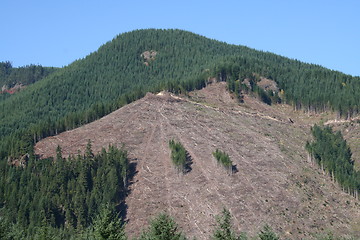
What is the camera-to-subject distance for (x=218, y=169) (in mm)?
139250

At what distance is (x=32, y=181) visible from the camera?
442 ft

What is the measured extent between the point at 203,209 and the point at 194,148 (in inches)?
932

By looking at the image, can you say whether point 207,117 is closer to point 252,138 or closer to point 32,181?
point 252,138

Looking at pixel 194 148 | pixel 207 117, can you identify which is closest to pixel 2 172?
pixel 194 148

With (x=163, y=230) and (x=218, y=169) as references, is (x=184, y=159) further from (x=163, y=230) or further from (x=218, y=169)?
(x=163, y=230)

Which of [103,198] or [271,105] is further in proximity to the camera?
[271,105]

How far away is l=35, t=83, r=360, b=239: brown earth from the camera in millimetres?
125375

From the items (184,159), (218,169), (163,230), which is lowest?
(163,230)

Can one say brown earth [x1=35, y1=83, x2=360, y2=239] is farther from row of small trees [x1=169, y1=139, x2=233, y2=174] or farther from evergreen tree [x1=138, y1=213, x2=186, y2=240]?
evergreen tree [x1=138, y1=213, x2=186, y2=240]

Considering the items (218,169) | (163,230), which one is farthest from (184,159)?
(163,230)

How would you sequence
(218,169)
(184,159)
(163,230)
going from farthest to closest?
1. (184,159)
2. (218,169)
3. (163,230)

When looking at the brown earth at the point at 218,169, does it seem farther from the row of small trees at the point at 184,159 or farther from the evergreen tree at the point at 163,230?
the evergreen tree at the point at 163,230

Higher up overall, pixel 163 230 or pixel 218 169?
pixel 218 169

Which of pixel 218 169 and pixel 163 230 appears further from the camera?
pixel 218 169
